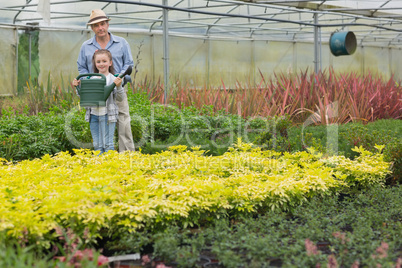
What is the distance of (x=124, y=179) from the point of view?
11.6 ft

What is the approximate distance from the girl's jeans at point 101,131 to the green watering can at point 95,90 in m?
0.24

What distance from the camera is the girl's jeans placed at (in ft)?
15.8

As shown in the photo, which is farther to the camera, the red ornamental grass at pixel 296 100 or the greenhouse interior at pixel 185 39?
the greenhouse interior at pixel 185 39

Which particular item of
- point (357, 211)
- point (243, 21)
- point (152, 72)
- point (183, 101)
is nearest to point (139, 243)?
point (357, 211)

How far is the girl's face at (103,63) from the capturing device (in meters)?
4.71

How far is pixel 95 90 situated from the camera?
457 cm

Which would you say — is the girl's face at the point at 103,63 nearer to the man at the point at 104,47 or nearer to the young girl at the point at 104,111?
the young girl at the point at 104,111

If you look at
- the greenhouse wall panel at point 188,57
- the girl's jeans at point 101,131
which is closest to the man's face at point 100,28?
the girl's jeans at point 101,131

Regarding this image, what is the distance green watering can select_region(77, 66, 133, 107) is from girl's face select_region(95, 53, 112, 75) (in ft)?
0.57

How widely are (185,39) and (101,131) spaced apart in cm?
839

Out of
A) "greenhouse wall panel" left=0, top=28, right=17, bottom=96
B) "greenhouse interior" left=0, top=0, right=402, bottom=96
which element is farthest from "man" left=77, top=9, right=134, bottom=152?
"greenhouse wall panel" left=0, top=28, right=17, bottom=96

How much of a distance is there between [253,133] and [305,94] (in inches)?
72.2

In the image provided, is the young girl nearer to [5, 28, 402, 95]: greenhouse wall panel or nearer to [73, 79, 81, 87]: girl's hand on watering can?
[73, 79, 81, 87]: girl's hand on watering can

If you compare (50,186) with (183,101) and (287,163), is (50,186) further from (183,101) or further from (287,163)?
(183,101)
